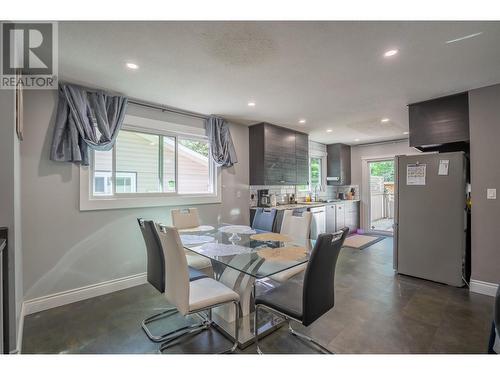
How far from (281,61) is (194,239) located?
1.86 meters

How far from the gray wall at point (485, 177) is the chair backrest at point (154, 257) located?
3438mm

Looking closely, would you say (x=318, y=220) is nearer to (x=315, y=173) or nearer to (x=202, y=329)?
(x=315, y=173)

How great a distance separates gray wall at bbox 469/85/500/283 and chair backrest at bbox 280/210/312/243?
78.4 inches

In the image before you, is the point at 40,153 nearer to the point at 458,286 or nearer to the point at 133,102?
the point at 133,102

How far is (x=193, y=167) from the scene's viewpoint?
12.4ft

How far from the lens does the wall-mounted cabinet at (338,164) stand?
6.21 m

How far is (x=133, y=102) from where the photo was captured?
Result: 3.05m

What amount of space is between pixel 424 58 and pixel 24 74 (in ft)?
12.1

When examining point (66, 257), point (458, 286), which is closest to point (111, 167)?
point (66, 257)

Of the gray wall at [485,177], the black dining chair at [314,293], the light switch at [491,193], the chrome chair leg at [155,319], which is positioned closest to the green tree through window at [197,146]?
the chrome chair leg at [155,319]

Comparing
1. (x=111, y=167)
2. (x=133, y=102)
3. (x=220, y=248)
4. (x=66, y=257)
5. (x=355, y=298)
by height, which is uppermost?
(x=133, y=102)

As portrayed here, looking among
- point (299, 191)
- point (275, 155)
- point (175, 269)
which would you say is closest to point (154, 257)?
point (175, 269)

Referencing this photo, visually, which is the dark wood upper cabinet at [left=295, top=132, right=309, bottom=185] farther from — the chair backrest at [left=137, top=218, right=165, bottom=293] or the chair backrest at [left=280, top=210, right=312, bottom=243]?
the chair backrest at [left=137, top=218, right=165, bottom=293]

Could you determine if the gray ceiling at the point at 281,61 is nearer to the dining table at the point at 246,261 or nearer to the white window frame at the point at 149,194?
the white window frame at the point at 149,194
